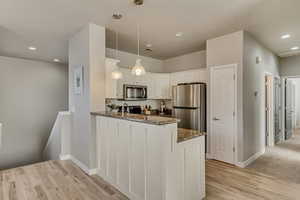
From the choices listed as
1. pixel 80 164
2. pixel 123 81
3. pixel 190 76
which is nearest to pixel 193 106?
pixel 190 76

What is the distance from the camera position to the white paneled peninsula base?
183cm

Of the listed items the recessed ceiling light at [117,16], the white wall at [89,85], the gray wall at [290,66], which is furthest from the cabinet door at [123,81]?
the gray wall at [290,66]

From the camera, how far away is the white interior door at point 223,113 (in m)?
3.51

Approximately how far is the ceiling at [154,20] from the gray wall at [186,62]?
2.03ft

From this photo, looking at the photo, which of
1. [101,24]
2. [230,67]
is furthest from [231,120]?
[101,24]

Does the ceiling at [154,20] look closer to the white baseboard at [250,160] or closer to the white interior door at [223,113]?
the white interior door at [223,113]

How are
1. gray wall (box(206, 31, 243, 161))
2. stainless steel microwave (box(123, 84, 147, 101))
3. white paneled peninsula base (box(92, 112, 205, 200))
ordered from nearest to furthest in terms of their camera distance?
white paneled peninsula base (box(92, 112, 205, 200))
gray wall (box(206, 31, 243, 161))
stainless steel microwave (box(123, 84, 147, 101))

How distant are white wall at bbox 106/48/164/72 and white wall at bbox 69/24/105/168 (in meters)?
1.29

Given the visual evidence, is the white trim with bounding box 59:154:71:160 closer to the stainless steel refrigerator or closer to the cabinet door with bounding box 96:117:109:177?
the cabinet door with bounding box 96:117:109:177

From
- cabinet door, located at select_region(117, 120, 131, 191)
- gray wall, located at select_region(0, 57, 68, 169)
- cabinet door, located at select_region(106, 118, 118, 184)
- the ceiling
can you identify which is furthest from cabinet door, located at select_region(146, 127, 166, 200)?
gray wall, located at select_region(0, 57, 68, 169)

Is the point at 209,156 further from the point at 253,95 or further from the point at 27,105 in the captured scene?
the point at 27,105

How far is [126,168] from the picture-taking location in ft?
7.75

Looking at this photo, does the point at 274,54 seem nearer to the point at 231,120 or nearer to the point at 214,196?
the point at 231,120

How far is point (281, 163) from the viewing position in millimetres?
3617
